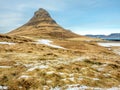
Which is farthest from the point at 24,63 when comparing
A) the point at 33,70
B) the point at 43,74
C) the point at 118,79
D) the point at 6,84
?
the point at 118,79

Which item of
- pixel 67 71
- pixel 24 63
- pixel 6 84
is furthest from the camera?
pixel 24 63

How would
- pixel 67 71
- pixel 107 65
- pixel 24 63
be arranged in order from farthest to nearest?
pixel 107 65 < pixel 24 63 < pixel 67 71

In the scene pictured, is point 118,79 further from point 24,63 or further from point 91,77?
point 24,63

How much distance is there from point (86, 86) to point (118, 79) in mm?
7275

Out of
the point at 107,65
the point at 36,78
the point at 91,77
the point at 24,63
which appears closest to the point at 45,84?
the point at 36,78

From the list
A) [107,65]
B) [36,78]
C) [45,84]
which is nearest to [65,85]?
[45,84]

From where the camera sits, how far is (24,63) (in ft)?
116

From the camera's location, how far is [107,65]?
39.4 m

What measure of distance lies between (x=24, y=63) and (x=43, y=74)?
7135 millimetres

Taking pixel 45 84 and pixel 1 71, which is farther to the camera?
pixel 1 71

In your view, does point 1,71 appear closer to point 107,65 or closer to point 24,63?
point 24,63

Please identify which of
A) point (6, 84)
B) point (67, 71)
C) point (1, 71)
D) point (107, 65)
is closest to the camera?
point (6, 84)

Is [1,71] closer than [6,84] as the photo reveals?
No

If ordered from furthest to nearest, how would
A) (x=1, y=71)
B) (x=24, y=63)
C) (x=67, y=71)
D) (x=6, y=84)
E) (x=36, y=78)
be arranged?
1. (x=24, y=63)
2. (x=67, y=71)
3. (x=1, y=71)
4. (x=36, y=78)
5. (x=6, y=84)
